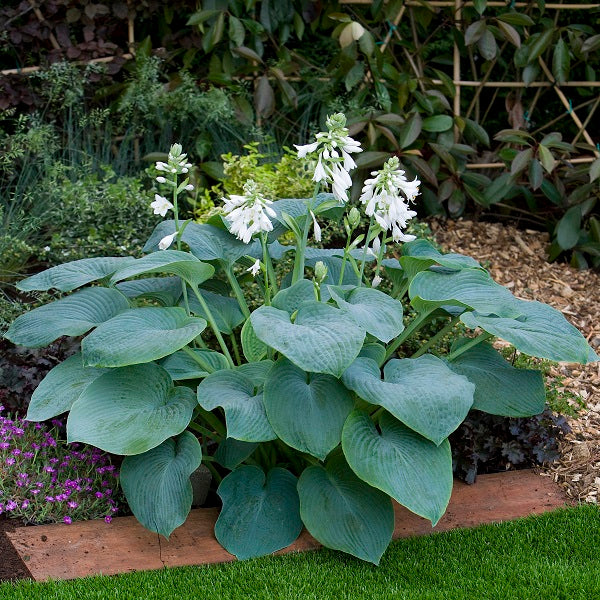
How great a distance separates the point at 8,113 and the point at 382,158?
81.4 inches

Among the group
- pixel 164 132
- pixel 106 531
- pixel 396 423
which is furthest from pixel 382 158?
pixel 106 531

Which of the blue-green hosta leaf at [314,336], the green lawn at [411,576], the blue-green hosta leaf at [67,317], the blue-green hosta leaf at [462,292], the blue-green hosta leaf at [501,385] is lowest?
the green lawn at [411,576]

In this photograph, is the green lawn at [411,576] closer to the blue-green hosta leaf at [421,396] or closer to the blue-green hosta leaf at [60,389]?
the blue-green hosta leaf at [421,396]

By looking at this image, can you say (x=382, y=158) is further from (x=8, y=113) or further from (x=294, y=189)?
(x=8, y=113)

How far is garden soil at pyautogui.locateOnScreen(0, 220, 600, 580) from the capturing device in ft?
11.6

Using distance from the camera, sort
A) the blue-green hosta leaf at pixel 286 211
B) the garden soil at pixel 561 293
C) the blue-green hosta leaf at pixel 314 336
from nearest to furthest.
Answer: the blue-green hosta leaf at pixel 314 336
the blue-green hosta leaf at pixel 286 211
the garden soil at pixel 561 293

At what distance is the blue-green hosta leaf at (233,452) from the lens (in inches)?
121

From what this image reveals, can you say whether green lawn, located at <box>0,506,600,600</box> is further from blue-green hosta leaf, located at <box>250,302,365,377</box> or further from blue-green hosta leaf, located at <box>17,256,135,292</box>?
blue-green hosta leaf, located at <box>17,256,135,292</box>

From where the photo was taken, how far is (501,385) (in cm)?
323

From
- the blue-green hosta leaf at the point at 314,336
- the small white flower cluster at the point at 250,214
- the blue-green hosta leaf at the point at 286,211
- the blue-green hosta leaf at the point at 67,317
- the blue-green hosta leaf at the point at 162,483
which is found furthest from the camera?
the blue-green hosta leaf at the point at 286,211

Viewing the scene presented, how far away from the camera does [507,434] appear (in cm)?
356

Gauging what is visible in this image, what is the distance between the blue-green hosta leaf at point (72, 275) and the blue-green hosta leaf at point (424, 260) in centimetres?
98

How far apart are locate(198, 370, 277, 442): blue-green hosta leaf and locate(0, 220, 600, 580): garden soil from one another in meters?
0.80

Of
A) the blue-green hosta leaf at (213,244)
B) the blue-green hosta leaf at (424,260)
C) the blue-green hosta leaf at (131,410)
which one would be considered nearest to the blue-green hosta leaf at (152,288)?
the blue-green hosta leaf at (213,244)
